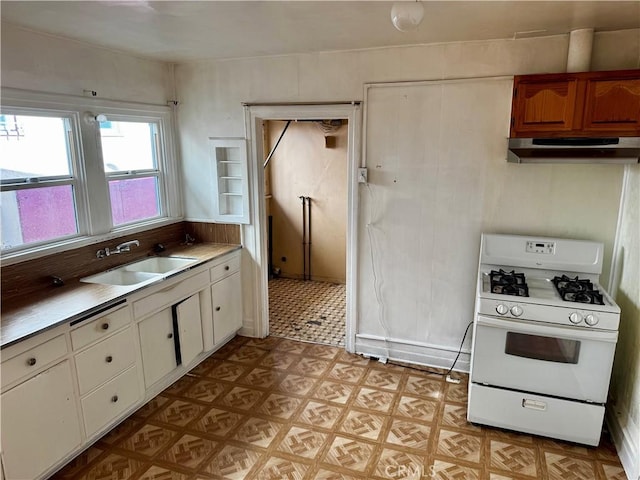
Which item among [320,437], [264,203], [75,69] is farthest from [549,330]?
[75,69]

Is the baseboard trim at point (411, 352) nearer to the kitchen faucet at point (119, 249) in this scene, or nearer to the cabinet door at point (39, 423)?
the kitchen faucet at point (119, 249)

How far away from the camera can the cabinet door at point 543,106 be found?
2.60 meters

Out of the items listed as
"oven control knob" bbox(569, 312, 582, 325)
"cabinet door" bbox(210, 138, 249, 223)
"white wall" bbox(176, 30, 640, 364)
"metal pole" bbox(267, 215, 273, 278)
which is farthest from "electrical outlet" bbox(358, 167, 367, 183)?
"metal pole" bbox(267, 215, 273, 278)

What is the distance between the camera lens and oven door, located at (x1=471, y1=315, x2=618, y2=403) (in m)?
2.50

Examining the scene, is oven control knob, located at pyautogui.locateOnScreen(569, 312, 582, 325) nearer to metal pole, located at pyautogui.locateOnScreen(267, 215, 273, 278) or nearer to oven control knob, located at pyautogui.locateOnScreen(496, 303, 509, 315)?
oven control knob, located at pyautogui.locateOnScreen(496, 303, 509, 315)

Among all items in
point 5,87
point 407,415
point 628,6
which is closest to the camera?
point 628,6

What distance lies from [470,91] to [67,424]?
130 inches

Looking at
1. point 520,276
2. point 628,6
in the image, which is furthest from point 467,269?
point 628,6

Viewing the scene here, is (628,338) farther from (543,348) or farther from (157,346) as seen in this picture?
(157,346)

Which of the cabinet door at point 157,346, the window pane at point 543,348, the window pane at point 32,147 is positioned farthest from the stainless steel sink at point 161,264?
the window pane at point 543,348

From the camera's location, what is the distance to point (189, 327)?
3.33m

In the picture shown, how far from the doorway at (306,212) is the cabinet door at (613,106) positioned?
2.96 meters

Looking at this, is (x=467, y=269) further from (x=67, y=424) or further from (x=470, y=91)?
(x=67, y=424)

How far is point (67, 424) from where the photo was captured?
234cm
